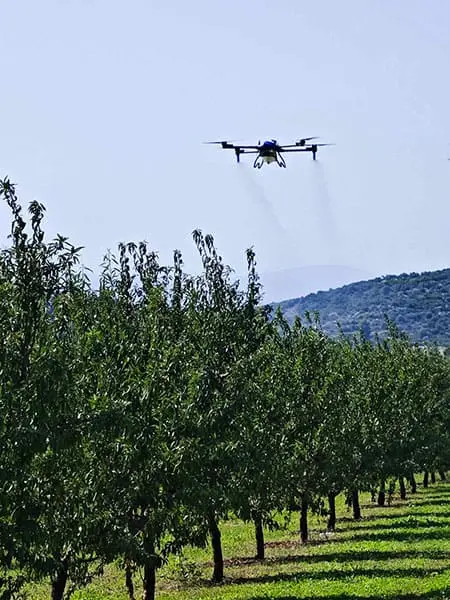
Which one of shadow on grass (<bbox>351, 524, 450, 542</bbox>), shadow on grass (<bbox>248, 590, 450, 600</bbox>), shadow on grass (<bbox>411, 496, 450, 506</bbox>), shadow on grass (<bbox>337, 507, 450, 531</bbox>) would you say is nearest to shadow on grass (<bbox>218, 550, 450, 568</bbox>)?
shadow on grass (<bbox>351, 524, 450, 542</bbox>)

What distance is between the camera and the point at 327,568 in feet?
91.9

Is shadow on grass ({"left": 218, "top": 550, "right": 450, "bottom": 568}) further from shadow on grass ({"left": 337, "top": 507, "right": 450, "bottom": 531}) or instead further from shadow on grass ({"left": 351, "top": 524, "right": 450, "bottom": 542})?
shadow on grass ({"left": 337, "top": 507, "right": 450, "bottom": 531})

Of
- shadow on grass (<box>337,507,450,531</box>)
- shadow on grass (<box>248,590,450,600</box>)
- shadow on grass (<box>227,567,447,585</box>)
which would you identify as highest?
shadow on grass (<box>337,507,450,531</box>)

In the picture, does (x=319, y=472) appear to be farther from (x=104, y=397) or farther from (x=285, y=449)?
(x=104, y=397)

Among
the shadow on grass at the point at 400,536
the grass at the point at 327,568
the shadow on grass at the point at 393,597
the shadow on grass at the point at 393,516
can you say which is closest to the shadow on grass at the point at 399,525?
the grass at the point at 327,568

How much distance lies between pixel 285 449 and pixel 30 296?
58.4 feet

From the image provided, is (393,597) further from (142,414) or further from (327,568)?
(142,414)

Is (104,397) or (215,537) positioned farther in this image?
(215,537)

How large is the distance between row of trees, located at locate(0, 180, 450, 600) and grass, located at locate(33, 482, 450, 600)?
1492 millimetres

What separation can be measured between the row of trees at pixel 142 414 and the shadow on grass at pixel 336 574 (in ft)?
4.40

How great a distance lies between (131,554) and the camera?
19.5 m

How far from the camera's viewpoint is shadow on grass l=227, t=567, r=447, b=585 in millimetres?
25984

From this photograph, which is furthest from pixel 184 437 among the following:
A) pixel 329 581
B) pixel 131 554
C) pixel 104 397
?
pixel 329 581

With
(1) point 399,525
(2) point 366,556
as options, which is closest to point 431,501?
(1) point 399,525
